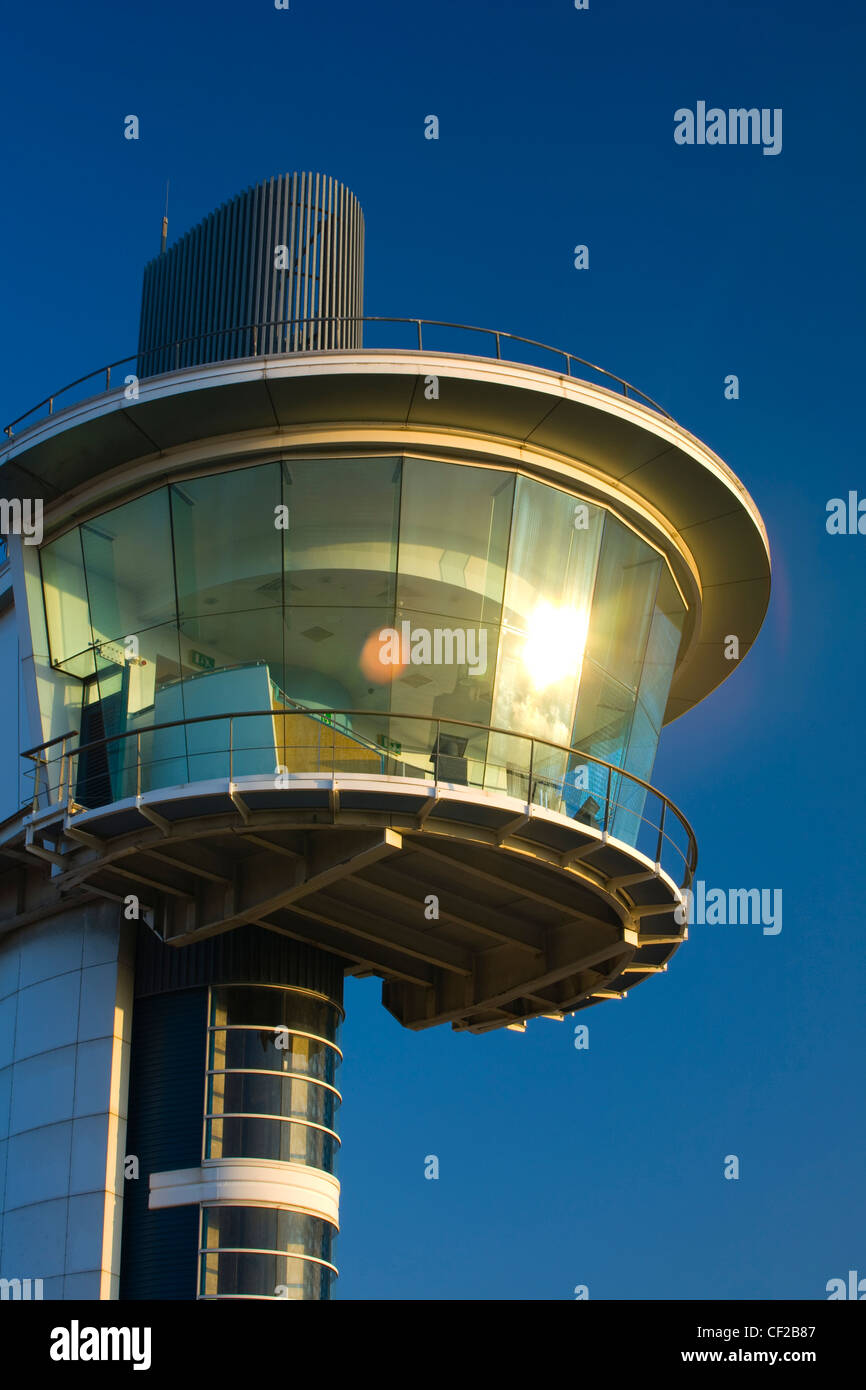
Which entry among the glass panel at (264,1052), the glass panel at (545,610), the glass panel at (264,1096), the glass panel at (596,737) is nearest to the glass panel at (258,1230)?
the glass panel at (264,1096)

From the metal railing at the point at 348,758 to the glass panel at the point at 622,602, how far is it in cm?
186

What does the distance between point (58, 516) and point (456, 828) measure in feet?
27.7

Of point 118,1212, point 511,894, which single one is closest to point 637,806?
point 511,894

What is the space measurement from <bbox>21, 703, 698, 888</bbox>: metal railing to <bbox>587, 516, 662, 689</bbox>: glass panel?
186 cm

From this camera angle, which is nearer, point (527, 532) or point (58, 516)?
point (527, 532)

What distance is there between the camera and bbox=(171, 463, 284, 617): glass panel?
26578 mm

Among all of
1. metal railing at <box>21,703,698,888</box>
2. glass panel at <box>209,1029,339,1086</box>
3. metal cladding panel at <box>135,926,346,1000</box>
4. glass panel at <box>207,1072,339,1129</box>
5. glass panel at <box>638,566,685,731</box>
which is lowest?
glass panel at <box>207,1072,339,1129</box>

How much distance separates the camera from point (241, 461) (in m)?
27.1

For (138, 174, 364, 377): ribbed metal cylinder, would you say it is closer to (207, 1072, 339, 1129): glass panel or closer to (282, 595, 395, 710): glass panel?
(282, 595, 395, 710): glass panel

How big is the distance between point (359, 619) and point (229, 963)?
6164 mm

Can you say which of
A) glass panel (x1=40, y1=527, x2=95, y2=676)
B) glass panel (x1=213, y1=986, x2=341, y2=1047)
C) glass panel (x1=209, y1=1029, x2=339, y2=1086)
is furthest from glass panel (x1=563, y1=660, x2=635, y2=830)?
glass panel (x1=40, y1=527, x2=95, y2=676)
